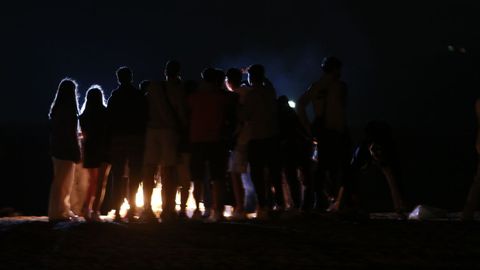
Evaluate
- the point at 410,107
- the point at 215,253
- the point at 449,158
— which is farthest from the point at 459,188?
the point at 410,107

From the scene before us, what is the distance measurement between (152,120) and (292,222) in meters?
2.14

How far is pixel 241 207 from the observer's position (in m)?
10.6

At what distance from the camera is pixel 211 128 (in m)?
9.83

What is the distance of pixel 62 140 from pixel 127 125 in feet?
3.45

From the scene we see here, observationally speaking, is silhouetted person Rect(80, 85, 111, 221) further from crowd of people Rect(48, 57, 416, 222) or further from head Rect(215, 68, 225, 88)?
head Rect(215, 68, 225, 88)

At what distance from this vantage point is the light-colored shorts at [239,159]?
1075 centimetres

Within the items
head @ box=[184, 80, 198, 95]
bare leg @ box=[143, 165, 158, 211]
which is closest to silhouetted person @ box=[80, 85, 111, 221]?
bare leg @ box=[143, 165, 158, 211]

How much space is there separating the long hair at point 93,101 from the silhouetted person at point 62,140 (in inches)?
6.5

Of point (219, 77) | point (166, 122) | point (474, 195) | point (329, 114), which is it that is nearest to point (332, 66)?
point (329, 114)

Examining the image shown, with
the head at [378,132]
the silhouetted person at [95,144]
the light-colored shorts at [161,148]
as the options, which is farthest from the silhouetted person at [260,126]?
the silhouetted person at [95,144]

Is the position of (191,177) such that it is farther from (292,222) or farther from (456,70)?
(456,70)

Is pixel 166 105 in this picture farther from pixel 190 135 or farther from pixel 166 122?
pixel 190 135

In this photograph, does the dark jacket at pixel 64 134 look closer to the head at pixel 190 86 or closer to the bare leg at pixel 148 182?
the bare leg at pixel 148 182

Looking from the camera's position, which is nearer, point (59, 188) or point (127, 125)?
point (127, 125)
